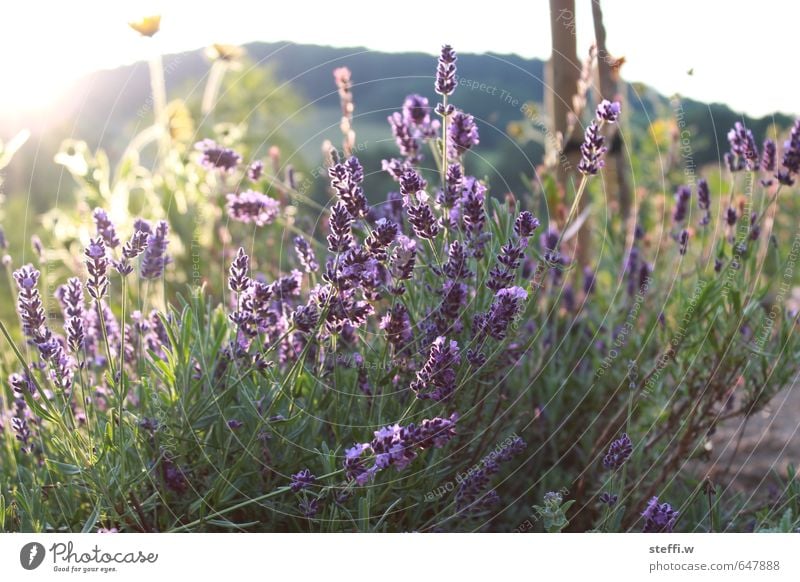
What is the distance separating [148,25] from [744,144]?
1207 millimetres

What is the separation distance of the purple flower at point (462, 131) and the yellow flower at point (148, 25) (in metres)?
0.67

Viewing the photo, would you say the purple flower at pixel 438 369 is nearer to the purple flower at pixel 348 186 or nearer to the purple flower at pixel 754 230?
the purple flower at pixel 348 186

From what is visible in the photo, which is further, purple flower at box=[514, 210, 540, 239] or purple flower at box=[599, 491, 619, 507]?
purple flower at box=[599, 491, 619, 507]

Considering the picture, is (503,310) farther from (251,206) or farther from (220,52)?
(220,52)

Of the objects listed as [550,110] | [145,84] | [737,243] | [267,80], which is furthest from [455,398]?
[267,80]

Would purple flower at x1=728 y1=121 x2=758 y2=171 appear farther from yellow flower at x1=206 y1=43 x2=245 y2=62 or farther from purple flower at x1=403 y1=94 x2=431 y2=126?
yellow flower at x1=206 y1=43 x2=245 y2=62

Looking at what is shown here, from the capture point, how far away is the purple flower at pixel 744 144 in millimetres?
1524

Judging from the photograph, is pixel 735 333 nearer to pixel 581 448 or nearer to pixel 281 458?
pixel 581 448

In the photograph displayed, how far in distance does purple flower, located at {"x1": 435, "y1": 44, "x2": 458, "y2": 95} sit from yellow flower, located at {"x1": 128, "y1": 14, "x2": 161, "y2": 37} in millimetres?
655

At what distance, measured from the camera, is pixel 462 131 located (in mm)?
1392

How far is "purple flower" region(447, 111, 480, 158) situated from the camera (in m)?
1.39

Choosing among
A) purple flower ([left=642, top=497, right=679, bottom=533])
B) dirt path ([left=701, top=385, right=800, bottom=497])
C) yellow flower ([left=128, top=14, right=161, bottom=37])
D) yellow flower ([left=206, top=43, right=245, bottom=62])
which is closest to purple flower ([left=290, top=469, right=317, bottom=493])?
purple flower ([left=642, top=497, right=679, bottom=533])

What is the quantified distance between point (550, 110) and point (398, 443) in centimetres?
143

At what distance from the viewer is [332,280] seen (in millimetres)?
1196
